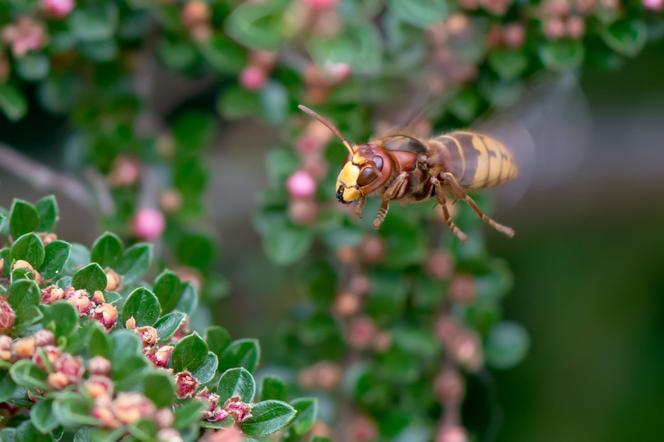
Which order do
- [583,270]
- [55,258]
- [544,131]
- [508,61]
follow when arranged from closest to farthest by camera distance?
[55,258], [508,61], [544,131], [583,270]

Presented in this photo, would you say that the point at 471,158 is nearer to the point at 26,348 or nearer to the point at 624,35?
the point at 624,35

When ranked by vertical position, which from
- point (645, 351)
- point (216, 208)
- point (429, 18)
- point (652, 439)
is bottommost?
point (652, 439)

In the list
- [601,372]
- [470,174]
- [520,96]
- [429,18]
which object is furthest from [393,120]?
[601,372]

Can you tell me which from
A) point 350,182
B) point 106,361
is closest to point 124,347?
point 106,361

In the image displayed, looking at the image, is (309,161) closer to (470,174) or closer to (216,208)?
(470,174)

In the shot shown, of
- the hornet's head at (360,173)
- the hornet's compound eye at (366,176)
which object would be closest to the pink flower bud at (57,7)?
the hornet's head at (360,173)

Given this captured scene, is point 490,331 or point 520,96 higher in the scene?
point 520,96
